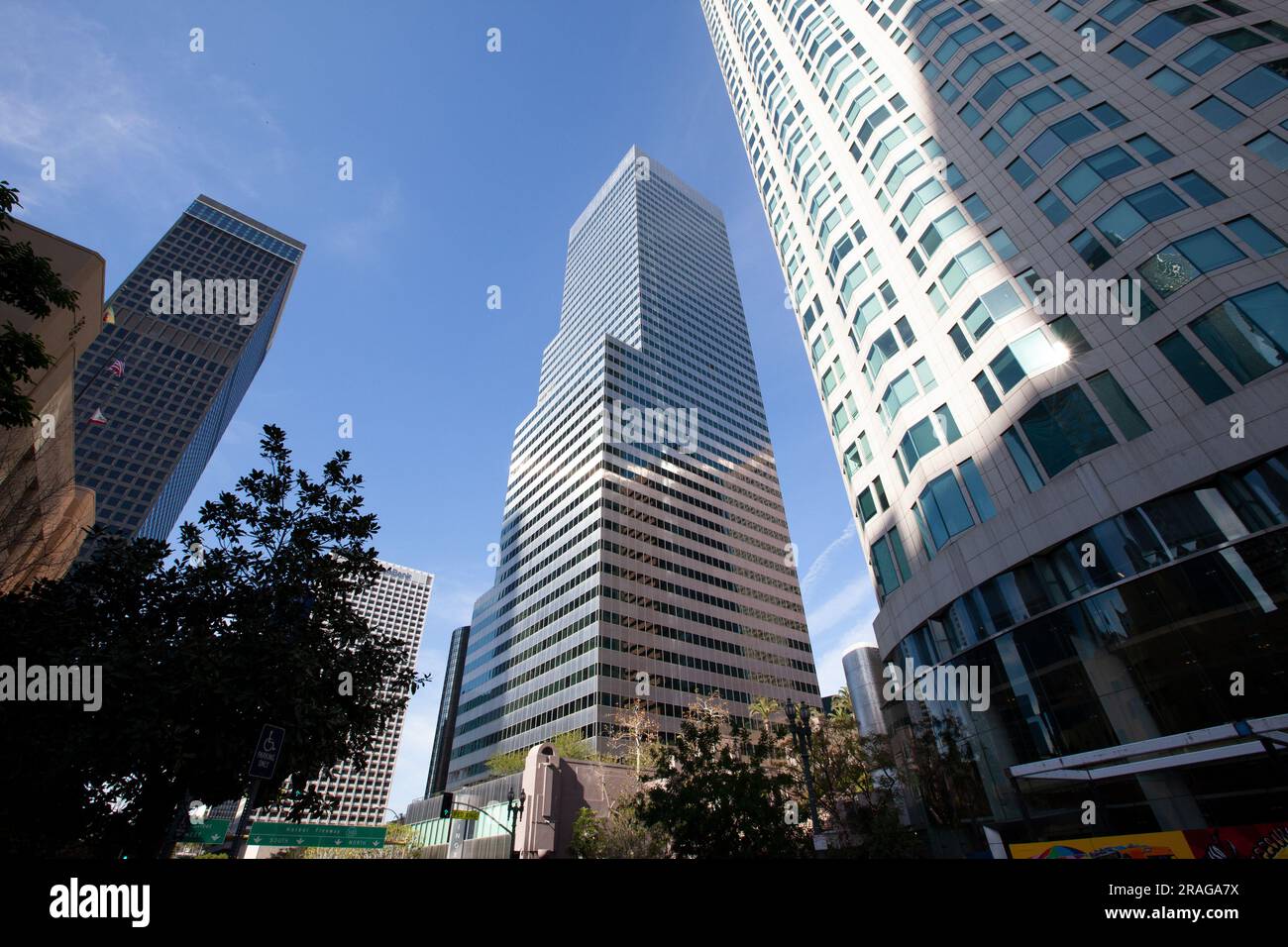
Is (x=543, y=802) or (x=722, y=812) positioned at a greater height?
(x=543, y=802)

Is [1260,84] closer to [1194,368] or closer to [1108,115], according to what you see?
[1108,115]

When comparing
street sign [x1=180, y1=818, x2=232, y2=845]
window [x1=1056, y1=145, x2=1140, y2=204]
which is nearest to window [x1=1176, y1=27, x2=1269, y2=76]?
window [x1=1056, y1=145, x2=1140, y2=204]

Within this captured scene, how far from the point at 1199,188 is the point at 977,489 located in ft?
46.4

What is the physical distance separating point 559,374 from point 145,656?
109094 millimetres

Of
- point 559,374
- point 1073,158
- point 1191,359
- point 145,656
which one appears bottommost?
point 145,656

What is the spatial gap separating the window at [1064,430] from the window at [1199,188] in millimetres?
8735

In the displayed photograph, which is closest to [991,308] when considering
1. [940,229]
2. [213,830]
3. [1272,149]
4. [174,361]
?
[940,229]

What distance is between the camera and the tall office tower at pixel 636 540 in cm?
7925

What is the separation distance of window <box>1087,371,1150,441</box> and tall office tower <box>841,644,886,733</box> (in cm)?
5617

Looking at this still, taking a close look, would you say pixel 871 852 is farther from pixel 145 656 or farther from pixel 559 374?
pixel 559 374

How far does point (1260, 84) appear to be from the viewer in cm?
2470

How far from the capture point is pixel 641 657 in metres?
77.6
